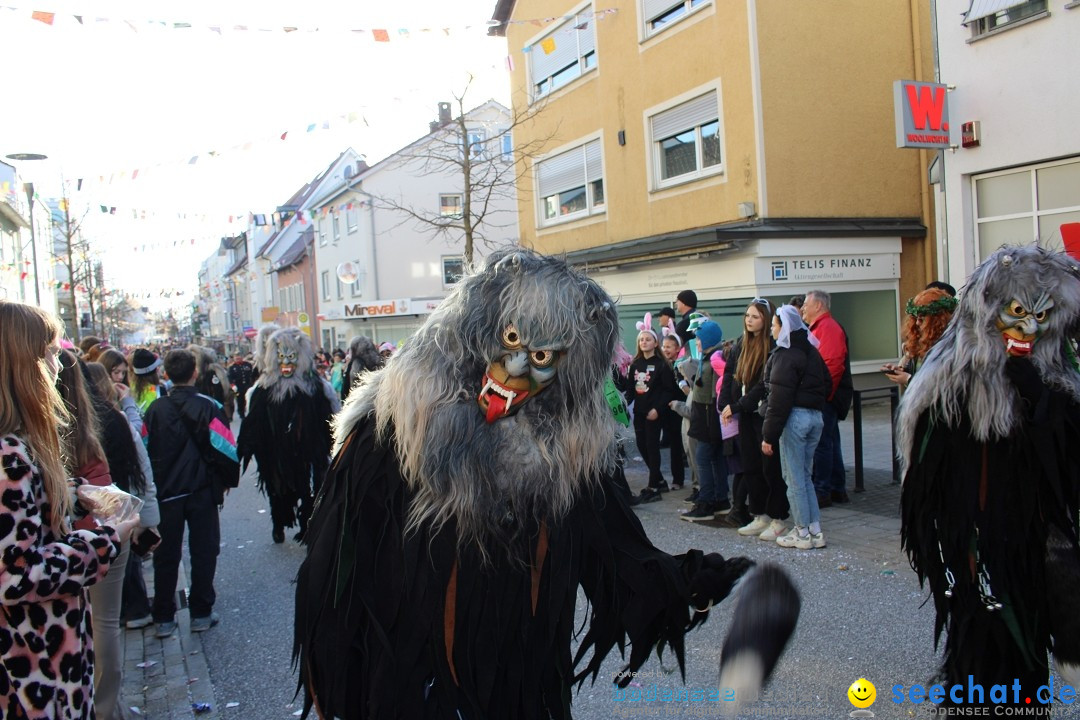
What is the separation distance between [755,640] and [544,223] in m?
17.6

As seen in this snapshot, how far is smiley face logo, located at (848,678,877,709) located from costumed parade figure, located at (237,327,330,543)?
454 cm

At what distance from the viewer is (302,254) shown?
4141 centimetres

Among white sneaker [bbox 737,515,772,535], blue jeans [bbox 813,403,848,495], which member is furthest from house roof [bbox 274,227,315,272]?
white sneaker [bbox 737,515,772,535]

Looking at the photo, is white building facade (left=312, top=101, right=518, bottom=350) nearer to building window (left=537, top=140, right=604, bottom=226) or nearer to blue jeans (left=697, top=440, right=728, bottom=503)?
building window (left=537, top=140, right=604, bottom=226)

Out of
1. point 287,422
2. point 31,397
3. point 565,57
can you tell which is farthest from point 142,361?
point 565,57

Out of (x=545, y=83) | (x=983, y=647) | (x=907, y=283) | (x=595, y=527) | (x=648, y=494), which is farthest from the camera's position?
(x=545, y=83)

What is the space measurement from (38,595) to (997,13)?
37.4 ft

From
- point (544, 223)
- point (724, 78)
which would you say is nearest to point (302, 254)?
point (544, 223)

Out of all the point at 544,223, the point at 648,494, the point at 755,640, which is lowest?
the point at 648,494

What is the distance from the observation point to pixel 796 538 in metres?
6.17

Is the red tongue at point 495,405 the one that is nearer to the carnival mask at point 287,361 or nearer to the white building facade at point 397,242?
the carnival mask at point 287,361

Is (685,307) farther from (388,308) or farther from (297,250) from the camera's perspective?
(297,250)

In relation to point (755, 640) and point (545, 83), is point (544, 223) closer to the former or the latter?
point (545, 83)

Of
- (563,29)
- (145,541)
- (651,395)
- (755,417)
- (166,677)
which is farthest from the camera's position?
(563,29)
